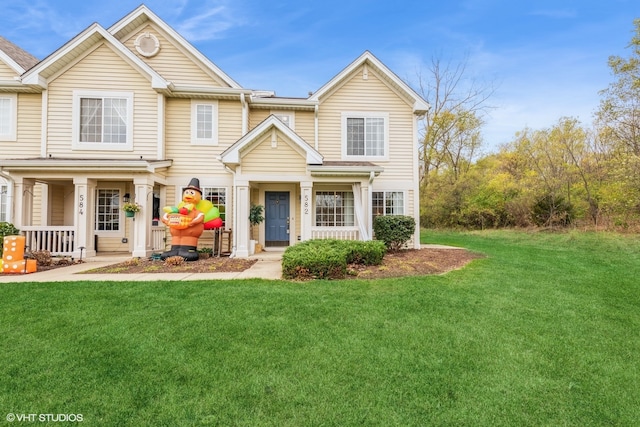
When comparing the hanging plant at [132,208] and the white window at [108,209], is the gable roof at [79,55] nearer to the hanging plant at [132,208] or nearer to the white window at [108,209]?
the white window at [108,209]

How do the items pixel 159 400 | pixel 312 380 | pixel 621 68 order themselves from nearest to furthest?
pixel 159 400
pixel 312 380
pixel 621 68

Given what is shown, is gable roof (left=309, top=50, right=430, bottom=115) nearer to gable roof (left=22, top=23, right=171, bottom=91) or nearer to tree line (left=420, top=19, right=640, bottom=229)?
gable roof (left=22, top=23, right=171, bottom=91)

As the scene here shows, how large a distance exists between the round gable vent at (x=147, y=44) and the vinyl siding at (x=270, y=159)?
20.0 feet

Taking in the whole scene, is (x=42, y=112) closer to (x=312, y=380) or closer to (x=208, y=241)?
(x=208, y=241)

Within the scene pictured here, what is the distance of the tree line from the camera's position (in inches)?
583

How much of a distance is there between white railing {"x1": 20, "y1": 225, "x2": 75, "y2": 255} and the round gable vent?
23.0 feet

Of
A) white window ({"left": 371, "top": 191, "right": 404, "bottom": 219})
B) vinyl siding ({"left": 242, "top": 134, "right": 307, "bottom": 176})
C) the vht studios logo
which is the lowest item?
the vht studios logo

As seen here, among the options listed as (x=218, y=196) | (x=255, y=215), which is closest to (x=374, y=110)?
(x=255, y=215)

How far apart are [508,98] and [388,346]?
2721 cm

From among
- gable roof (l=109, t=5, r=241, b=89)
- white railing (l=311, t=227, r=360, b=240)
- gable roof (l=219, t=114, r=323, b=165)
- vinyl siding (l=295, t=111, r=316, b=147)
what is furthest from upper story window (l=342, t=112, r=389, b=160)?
gable roof (l=109, t=5, r=241, b=89)

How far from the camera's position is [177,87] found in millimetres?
11164

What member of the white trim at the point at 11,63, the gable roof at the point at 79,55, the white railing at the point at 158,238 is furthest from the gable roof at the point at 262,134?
the white trim at the point at 11,63

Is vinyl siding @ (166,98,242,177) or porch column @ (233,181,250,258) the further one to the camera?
vinyl siding @ (166,98,242,177)

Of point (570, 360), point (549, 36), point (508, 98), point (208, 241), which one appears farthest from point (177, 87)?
point (508, 98)
